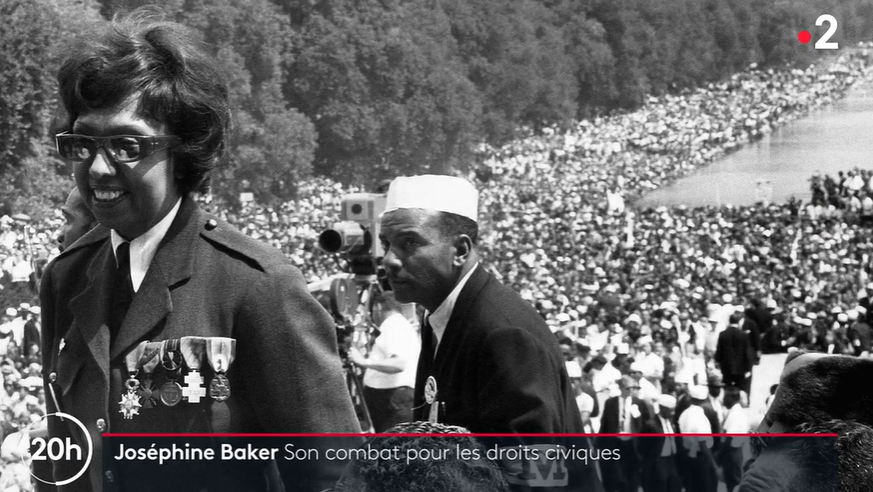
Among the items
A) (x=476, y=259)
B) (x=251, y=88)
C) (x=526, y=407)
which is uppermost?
(x=251, y=88)

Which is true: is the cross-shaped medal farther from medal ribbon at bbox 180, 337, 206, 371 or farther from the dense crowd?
the dense crowd

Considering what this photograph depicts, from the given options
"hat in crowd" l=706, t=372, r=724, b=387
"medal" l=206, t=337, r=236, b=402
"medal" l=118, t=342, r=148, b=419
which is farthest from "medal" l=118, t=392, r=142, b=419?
"hat in crowd" l=706, t=372, r=724, b=387

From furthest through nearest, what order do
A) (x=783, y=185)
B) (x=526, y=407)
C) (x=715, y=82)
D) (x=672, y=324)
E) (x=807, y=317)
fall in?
(x=715, y=82), (x=783, y=185), (x=807, y=317), (x=672, y=324), (x=526, y=407)

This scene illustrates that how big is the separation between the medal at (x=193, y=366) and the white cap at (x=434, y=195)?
849 mm

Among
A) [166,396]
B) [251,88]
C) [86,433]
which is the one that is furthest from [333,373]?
[251,88]

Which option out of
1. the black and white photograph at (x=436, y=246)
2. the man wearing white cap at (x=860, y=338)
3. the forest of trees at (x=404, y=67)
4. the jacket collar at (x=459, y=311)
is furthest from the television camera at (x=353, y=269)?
the forest of trees at (x=404, y=67)

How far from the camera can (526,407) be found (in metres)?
2.36

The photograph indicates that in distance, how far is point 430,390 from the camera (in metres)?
2.57

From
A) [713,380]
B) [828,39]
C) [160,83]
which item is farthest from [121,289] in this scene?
[828,39]

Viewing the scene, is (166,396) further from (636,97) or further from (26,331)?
(636,97)

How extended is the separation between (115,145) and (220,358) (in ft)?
1.06

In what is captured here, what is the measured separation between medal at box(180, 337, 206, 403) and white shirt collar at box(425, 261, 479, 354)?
2.47 feet

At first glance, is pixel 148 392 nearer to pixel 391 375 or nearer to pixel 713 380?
pixel 391 375

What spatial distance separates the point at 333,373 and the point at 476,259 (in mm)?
836
